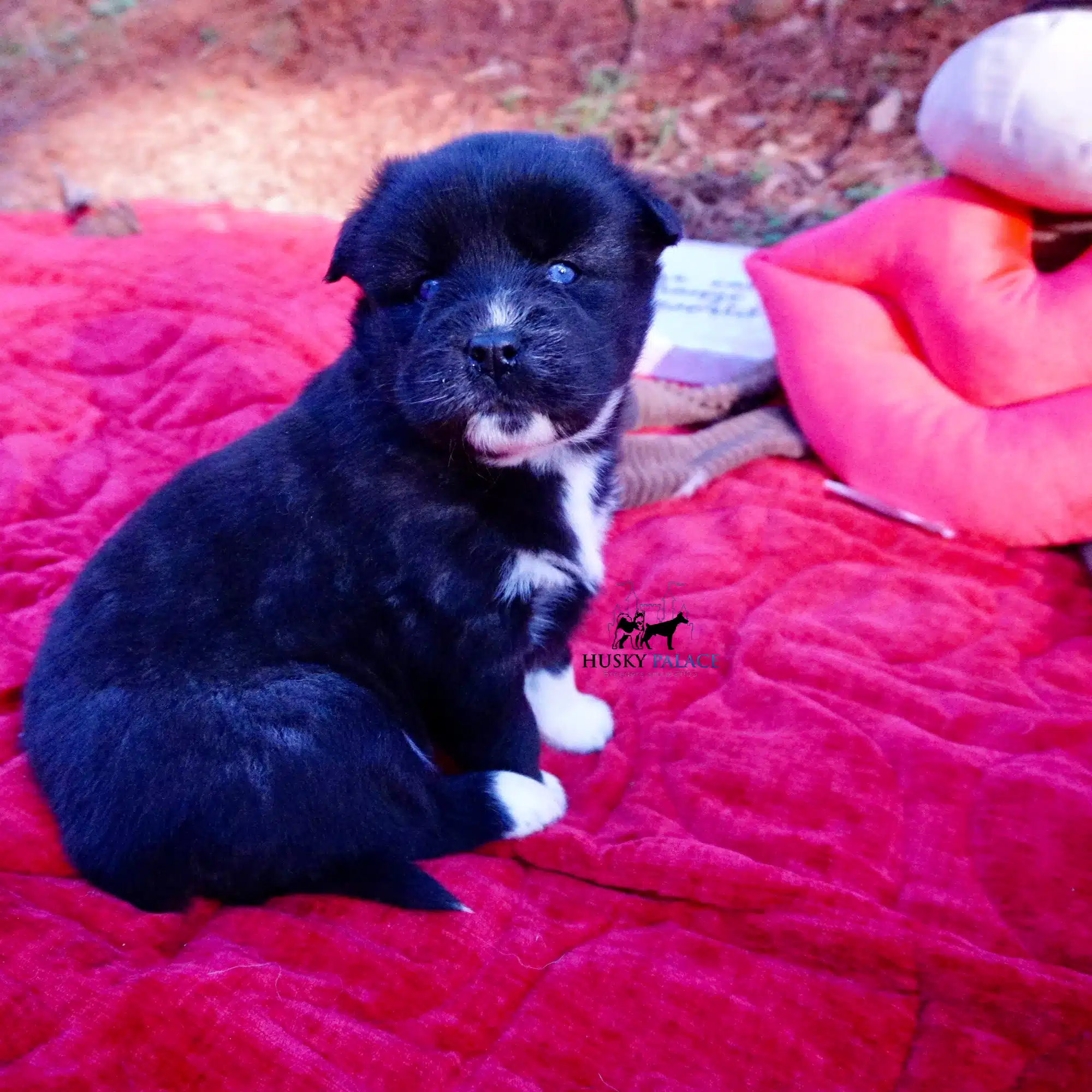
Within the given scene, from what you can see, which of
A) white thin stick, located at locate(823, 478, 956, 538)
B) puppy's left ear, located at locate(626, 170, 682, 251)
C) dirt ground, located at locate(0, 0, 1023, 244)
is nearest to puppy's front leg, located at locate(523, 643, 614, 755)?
puppy's left ear, located at locate(626, 170, 682, 251)

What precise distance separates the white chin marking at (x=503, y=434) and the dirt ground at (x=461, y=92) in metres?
3.10

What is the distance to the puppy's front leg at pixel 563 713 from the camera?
204 cm

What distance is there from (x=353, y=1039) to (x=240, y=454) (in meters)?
1.14

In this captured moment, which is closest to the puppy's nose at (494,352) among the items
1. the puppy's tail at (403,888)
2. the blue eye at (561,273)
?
the blue eye at (561,273)

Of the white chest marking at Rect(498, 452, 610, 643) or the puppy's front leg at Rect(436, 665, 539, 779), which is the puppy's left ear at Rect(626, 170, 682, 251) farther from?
the puppy's front leg at Rect(436, 665, 539, 779)

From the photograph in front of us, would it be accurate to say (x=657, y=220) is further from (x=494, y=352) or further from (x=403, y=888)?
(x=403, y=888)

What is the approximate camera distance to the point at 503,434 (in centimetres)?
150

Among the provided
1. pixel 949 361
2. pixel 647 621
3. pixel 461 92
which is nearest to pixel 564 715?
pixel 647 621

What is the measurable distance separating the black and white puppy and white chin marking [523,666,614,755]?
21 centimetres

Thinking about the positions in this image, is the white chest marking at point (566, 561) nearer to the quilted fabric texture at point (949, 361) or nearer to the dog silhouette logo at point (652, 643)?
the dog silhouette logo at point (652, 643)

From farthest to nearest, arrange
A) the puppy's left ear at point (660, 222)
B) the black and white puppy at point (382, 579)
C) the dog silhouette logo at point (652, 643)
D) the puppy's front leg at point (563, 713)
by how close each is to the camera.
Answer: the dog silhouette logo at point (652, 643), the puppy's front leg at point (563, 713), the puppy's left ear at point (660, 222), the black and white puppy at point (382, 579)

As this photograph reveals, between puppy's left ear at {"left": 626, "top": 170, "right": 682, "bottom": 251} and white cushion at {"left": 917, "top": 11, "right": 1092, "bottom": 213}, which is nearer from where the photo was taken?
puppy's left ear at {"left": 626, "top": 170, "right": 682, "bottom": 251}

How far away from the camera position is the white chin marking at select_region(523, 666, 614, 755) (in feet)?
6.72

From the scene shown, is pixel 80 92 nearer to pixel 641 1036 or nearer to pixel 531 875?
pixel 531 875
